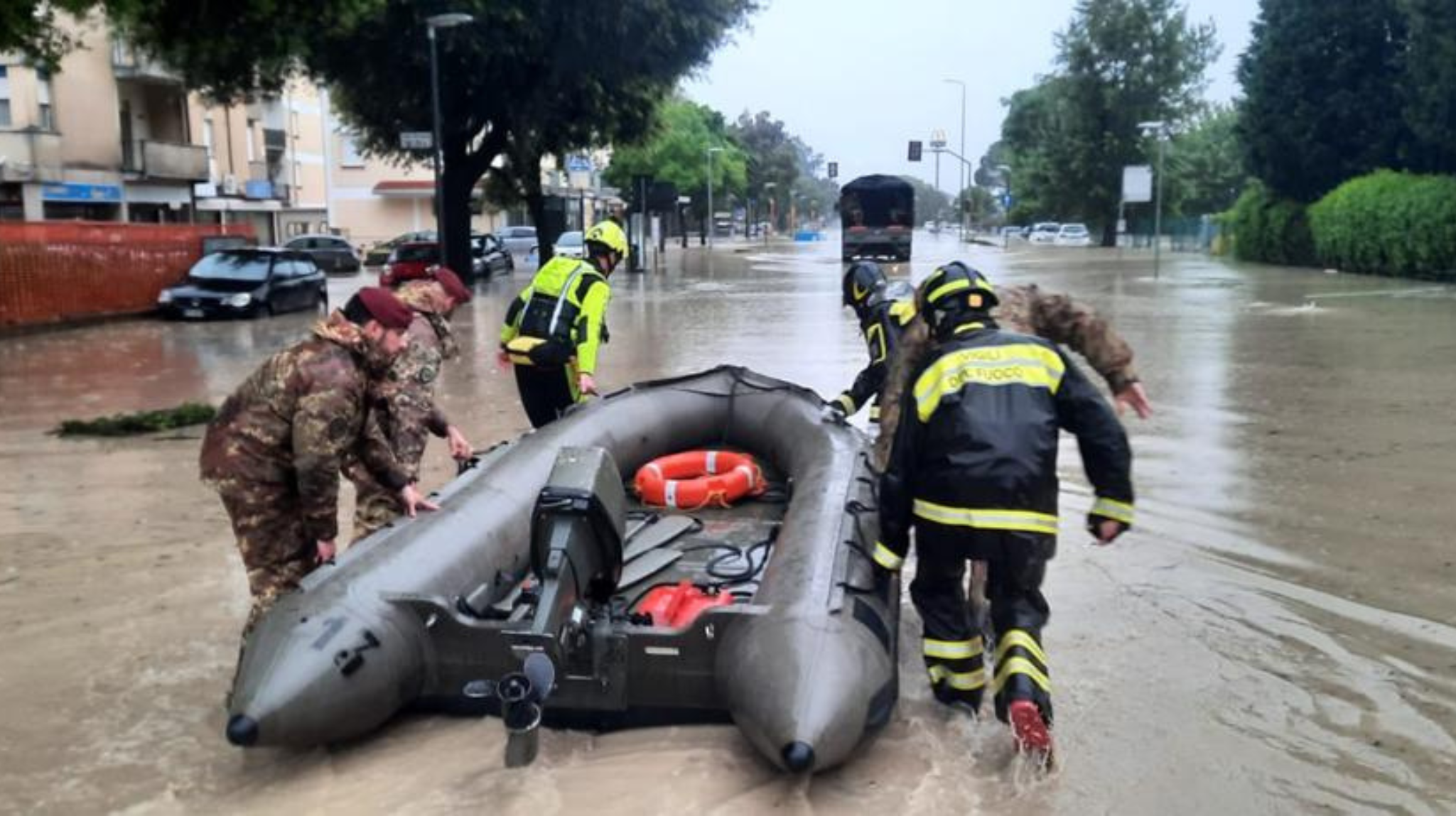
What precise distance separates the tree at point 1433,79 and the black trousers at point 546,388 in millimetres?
25977

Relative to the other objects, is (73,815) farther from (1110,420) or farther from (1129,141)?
(1129,141)

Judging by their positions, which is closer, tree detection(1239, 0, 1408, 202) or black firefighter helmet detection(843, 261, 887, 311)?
black firefighter helmet detection(843, 261, 887, 311)

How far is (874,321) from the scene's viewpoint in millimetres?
6543

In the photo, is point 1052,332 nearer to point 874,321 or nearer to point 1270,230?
point 874,321

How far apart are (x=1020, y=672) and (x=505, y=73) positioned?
88.8ft

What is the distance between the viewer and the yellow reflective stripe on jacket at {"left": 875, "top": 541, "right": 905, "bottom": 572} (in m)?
4.57

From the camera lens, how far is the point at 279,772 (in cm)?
430

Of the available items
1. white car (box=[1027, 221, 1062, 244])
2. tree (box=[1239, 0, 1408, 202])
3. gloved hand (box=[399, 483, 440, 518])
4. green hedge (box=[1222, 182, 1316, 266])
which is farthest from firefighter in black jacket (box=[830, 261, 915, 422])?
white car (box=[1027, 221, 1062, 244])

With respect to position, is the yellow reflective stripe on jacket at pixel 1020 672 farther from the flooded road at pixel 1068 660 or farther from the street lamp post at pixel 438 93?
the street lamp post at pixel 438 93

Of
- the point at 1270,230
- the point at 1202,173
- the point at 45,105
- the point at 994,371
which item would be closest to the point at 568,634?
the point at 994,371

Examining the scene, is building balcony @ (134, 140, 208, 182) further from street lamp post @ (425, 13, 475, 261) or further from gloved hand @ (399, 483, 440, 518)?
gloved hand @ (399, 483, 440, 518)

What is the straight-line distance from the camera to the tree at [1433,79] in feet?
88.8

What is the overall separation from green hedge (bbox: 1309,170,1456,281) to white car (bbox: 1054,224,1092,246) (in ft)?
99.7

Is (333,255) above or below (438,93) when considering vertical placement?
below
